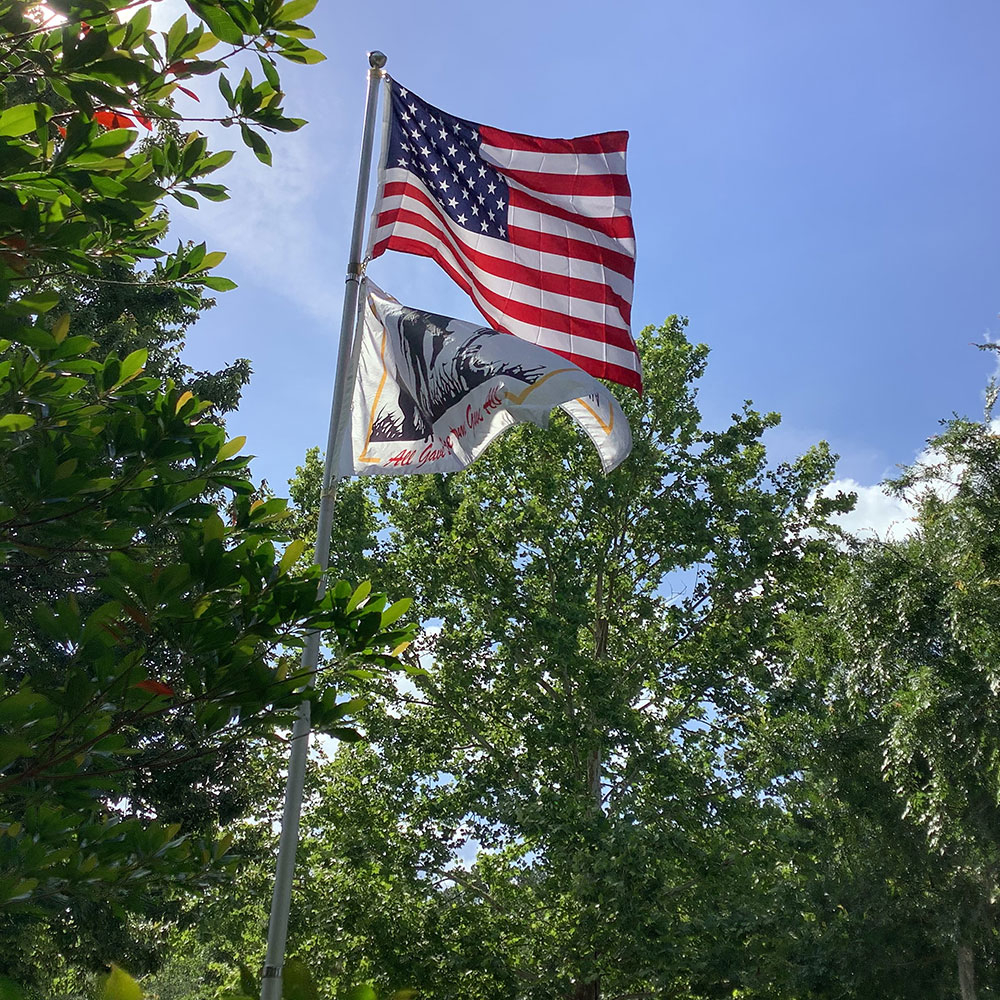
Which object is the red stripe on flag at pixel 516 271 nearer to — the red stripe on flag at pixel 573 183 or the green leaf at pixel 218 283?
the red stripe on flag at pixel 573 183

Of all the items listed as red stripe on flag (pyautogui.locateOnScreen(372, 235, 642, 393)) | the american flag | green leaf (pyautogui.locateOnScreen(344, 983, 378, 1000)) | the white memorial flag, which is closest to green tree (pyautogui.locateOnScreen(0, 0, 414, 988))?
green leaf (pyautogui.locateOnScreen(344, 983, 378, 1000))

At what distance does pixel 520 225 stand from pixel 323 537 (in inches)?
147

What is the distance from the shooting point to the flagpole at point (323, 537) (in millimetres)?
5637

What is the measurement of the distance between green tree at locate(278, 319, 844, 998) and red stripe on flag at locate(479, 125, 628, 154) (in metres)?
8.34

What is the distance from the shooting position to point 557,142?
901 centimetres

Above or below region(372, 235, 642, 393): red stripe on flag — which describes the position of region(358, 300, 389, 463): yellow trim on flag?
below

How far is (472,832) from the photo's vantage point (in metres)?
16.2

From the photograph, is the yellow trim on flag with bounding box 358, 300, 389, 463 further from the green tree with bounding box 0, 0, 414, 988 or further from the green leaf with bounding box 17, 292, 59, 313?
the green leaf with bounding box 17, 292, 59, 313

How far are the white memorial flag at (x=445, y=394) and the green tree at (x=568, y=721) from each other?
25.9 feet

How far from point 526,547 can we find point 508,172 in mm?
10437

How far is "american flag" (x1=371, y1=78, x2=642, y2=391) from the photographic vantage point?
8.08m

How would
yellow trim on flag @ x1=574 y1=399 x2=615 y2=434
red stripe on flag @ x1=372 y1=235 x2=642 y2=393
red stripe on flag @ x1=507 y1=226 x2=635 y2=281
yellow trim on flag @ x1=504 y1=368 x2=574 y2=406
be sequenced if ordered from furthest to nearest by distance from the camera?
red stripe on flag @ x1=507 y1=226 x2=635 y2=281
red stripe on flag @ x1=372 y1=235 x2=642 y2=393
yellow trim on flag @ x1=574 y1=399 x2=615 y2=434
yellow trim on flag @ x1=504 y1=368 x2=574 y2=406

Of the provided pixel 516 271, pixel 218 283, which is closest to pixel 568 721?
pixel 516 271

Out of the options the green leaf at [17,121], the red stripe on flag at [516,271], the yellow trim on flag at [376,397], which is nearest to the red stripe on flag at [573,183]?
the red stripe on flag at [516,271]
